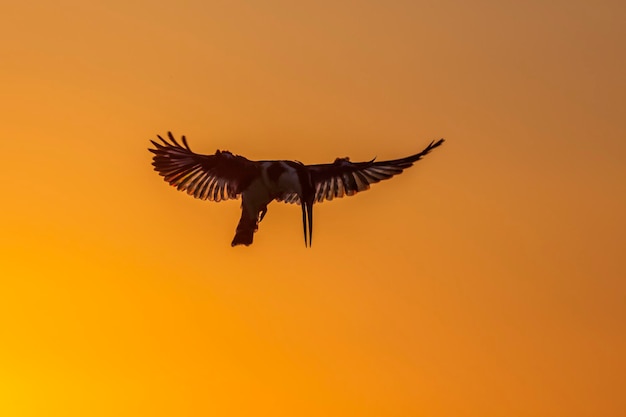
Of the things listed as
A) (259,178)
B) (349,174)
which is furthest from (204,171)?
(349,174)

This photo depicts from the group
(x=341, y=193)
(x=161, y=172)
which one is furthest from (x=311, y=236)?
(x=161, y=172)

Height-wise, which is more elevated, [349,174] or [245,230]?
[349,174]

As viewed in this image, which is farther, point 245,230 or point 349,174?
point 349,174

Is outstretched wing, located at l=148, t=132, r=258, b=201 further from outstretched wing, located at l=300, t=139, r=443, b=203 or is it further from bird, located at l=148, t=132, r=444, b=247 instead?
outstretched wing, located at l=300, t=139, r=443, b=203

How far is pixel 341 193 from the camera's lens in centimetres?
1183

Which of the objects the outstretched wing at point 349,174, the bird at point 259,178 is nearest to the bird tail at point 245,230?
the bird at point 259,178

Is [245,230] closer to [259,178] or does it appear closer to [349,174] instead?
[259,178]

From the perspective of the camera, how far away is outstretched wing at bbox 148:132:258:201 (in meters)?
11.4

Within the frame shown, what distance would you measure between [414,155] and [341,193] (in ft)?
2.37

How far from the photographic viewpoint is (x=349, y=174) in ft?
38.9

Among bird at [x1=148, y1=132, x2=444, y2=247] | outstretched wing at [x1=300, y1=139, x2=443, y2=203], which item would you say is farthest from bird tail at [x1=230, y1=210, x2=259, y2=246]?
outstretched wing at [x1=300, y1=139, x2=443, y2=203]

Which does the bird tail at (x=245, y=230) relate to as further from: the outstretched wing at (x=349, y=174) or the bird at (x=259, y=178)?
the outstretched wing at (x=349, y=174)

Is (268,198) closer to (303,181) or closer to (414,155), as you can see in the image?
(303,181)

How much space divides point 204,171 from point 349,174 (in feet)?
4.12
